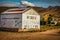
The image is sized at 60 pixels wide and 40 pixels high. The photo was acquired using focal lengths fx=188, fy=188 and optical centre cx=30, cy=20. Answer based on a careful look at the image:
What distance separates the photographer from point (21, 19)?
5605 millimetres

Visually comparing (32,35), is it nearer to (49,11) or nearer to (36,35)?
(36,35)

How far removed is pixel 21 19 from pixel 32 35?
65cm

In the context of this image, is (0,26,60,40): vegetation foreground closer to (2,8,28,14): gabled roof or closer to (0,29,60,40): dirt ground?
(0,29,60,40): dirt ground

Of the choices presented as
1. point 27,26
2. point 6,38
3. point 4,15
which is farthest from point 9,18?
point 6,38

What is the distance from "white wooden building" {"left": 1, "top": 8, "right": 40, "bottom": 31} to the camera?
5606 millimetres

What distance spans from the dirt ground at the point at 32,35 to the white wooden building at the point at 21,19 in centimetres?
27

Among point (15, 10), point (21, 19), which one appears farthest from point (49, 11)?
point (15, 10)

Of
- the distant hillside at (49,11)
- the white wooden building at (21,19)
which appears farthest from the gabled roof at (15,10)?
the distant hillside at (49,11)

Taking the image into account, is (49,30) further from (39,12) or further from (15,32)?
(15,32)

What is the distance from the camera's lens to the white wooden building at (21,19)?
221 inches

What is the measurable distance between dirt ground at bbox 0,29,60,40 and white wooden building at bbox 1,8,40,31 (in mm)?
267

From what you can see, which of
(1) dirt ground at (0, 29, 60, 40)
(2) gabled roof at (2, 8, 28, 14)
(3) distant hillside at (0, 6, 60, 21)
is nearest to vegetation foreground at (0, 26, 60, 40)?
(1) dirt ground at (0, 29, 60, 40)

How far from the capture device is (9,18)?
5750 mm

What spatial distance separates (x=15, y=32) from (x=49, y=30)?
101 centimetres
